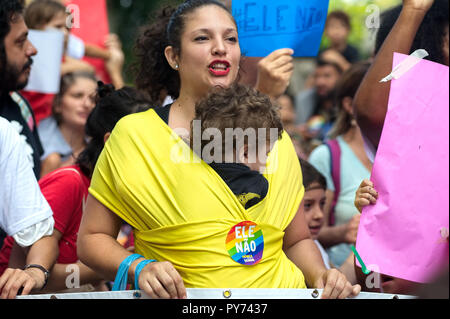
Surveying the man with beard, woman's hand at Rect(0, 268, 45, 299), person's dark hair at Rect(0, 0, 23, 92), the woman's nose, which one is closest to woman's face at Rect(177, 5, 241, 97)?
the woman's nose

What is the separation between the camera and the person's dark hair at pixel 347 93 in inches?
175

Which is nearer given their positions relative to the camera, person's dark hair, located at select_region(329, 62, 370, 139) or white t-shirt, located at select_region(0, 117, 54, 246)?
white t-shirt, located at select_region(0, 117, 54, 246)

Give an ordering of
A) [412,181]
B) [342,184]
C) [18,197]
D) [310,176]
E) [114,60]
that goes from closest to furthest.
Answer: [412,181] < [18,197] < [310,176] < [342,184] < [114,60]

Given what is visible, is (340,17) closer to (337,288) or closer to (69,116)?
(69,116)

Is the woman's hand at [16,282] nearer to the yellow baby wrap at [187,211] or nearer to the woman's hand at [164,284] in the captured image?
the yellow baby wrap at [187,211]

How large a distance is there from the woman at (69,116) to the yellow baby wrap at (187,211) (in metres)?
2.13

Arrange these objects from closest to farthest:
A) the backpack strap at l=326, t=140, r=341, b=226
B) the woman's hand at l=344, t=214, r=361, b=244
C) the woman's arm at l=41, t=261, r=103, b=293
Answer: the woman's arm at l=41, t=261, r=103, b=293
the woman's hand at l=344, t=214, r=361, b=244
the backpack strap at l=326, t=140, r=341, b=226

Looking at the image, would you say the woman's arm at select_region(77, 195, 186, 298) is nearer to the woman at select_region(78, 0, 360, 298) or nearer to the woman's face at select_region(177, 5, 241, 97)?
the woman at select_region(78, 0, 360, 298)

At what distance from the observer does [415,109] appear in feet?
7.80

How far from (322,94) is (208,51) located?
4.87 m

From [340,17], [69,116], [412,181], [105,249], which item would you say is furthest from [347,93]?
[340,17]

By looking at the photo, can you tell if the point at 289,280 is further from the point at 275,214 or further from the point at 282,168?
the point at 282,168

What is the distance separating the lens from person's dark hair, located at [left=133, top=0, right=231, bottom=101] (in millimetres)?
3012

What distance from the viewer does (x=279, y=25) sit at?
121 inches
